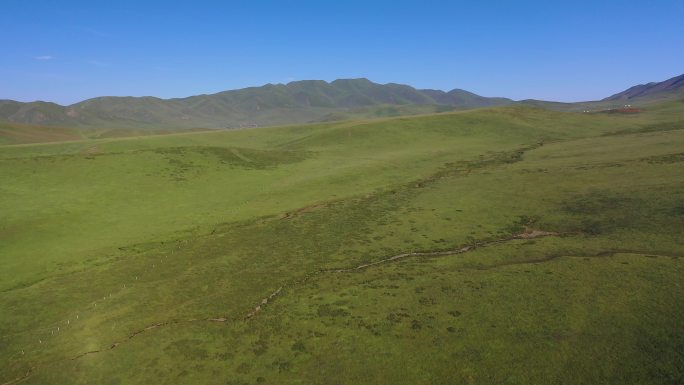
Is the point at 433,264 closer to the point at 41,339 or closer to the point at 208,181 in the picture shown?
the point at 41,339

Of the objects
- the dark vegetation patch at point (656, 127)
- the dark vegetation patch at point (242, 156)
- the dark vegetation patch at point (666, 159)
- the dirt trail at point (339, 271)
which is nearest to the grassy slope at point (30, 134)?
the dark vegetation patch at point (242, 156)

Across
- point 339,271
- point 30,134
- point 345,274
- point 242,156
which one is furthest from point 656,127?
point 30,134

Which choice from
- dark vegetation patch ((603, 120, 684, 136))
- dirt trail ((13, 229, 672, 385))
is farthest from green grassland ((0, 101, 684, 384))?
dark vegetation patch ((603, 120, 684, 136))

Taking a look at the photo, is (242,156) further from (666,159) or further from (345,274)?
(666,159)

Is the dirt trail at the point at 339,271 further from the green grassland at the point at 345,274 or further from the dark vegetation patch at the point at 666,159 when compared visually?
the dark vegetation patch at the point at 666,159

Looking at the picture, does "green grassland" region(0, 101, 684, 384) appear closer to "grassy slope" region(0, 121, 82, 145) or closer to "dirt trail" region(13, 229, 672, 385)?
"dirt trail" region(13, 229, 672, 385)

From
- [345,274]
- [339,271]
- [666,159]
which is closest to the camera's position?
[345,274]

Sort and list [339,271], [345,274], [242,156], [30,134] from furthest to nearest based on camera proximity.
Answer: [30,134]
[242,156]
[339,271]
[345,274]

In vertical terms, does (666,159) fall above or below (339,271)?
above

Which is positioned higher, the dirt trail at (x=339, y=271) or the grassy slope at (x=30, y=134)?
the grassy slope at (x=30, y=134)

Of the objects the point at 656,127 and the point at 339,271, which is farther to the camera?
the point at 656,127
